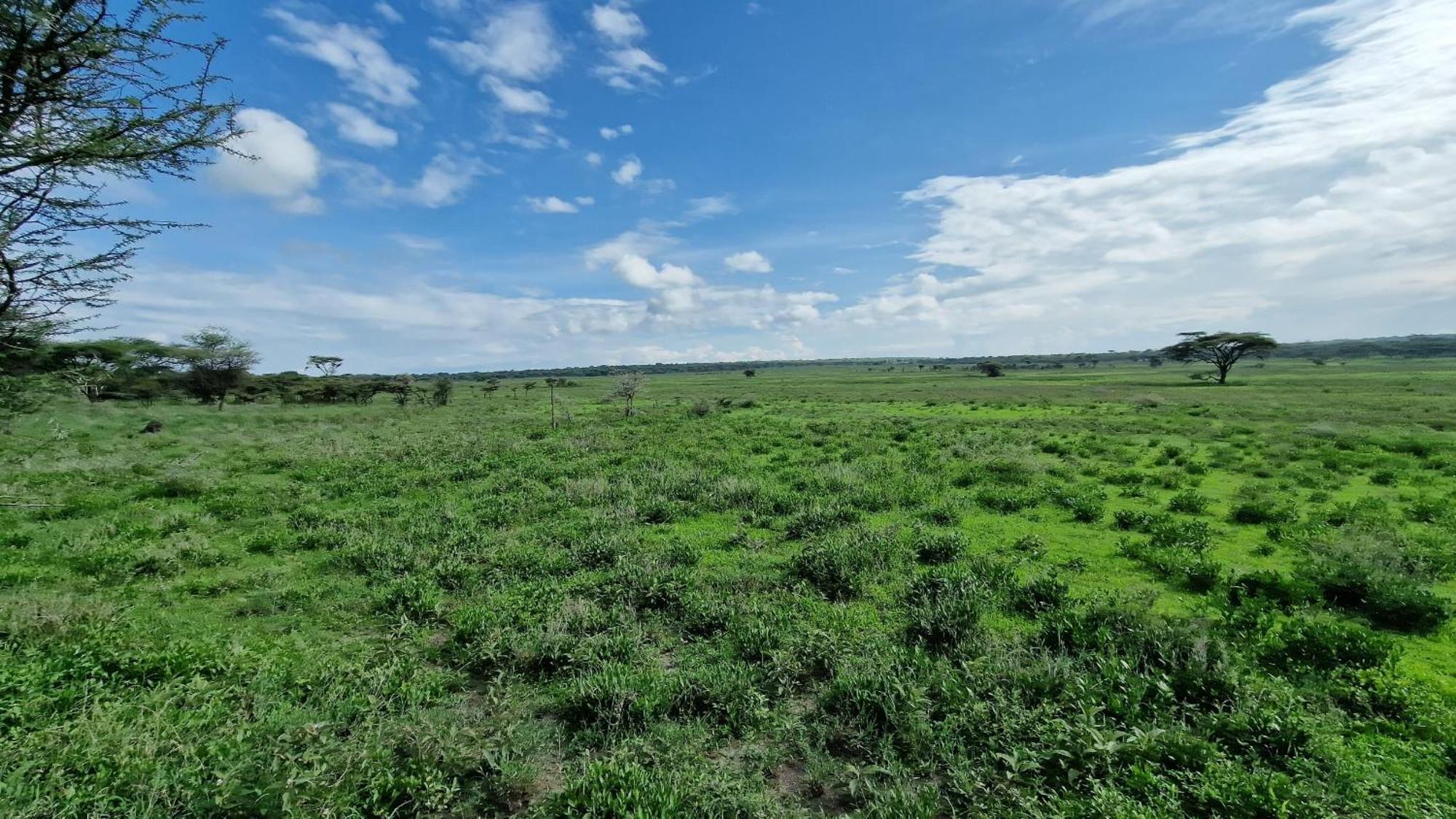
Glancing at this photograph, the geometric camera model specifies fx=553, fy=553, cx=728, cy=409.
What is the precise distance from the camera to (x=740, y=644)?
7.53 meters

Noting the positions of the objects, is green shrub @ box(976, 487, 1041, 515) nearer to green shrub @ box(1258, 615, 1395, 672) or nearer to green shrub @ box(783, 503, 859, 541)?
green shrub @ box(783, 503, 859, 541)

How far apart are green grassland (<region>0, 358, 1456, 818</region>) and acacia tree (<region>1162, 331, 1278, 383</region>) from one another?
6712 cm

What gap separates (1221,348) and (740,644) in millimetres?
90130

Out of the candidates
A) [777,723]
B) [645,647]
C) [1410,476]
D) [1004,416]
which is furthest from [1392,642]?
[1004,416]

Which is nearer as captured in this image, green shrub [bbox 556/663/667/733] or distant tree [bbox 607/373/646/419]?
green shrub [bbox 556/663/667/733]

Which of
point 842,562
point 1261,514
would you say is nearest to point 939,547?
point 842,562

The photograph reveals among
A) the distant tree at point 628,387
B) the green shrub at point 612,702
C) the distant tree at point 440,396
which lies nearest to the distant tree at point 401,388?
the distant tree at point 440,396

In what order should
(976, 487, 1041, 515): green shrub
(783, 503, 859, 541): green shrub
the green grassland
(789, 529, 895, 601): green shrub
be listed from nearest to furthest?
1. the green grassland
2. (789, 529, 895, 601): green shrub
3. (783, 503, 859, 541): green shrub
4. (976, 487, 1041, 515): green shrub

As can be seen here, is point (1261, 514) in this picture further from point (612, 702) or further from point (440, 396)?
point (440, 396)

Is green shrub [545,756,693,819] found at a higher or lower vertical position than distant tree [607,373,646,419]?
lower

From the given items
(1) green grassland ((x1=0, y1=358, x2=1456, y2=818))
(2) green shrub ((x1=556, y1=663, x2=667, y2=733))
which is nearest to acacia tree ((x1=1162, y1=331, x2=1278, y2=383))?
(1) green grassland ((x1=0, y1=358, x2=1456, y2=818))

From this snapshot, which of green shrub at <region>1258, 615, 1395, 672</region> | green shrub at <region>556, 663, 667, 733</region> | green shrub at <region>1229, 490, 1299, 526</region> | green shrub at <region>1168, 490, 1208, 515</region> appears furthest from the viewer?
green shrub at <region>1168, 490, 1208, 515</region>

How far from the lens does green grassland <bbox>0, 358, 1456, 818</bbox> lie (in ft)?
15.7

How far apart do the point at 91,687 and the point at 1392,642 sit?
1499 cm
